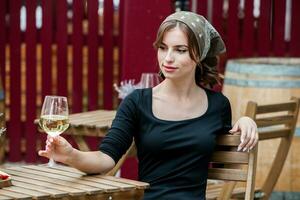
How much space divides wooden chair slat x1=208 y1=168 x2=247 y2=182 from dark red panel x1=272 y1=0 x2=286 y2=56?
3822mm

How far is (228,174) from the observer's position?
381 cm

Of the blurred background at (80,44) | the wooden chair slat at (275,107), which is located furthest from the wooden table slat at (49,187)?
the blurred background at (80,44)

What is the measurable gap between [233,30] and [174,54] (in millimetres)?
4042

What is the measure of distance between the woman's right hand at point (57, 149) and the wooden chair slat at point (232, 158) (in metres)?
0.72

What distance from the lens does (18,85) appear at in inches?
301

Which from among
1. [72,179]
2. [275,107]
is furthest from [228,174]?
[275,107]

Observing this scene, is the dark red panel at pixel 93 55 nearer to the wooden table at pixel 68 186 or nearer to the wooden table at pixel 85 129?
the wooden table at pixel 85 129

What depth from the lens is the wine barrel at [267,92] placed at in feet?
19.1

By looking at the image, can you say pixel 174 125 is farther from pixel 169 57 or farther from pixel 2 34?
pixel 2 34

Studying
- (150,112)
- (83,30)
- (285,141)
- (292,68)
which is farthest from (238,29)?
(150,112)

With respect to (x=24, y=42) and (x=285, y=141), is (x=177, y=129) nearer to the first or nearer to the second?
(x=285, y=141)

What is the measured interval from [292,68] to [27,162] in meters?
2.60

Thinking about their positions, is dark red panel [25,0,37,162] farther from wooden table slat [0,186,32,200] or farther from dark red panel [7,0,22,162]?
wooden table slat [0,186,32,200]

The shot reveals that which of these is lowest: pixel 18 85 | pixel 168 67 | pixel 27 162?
pixel 27 162
